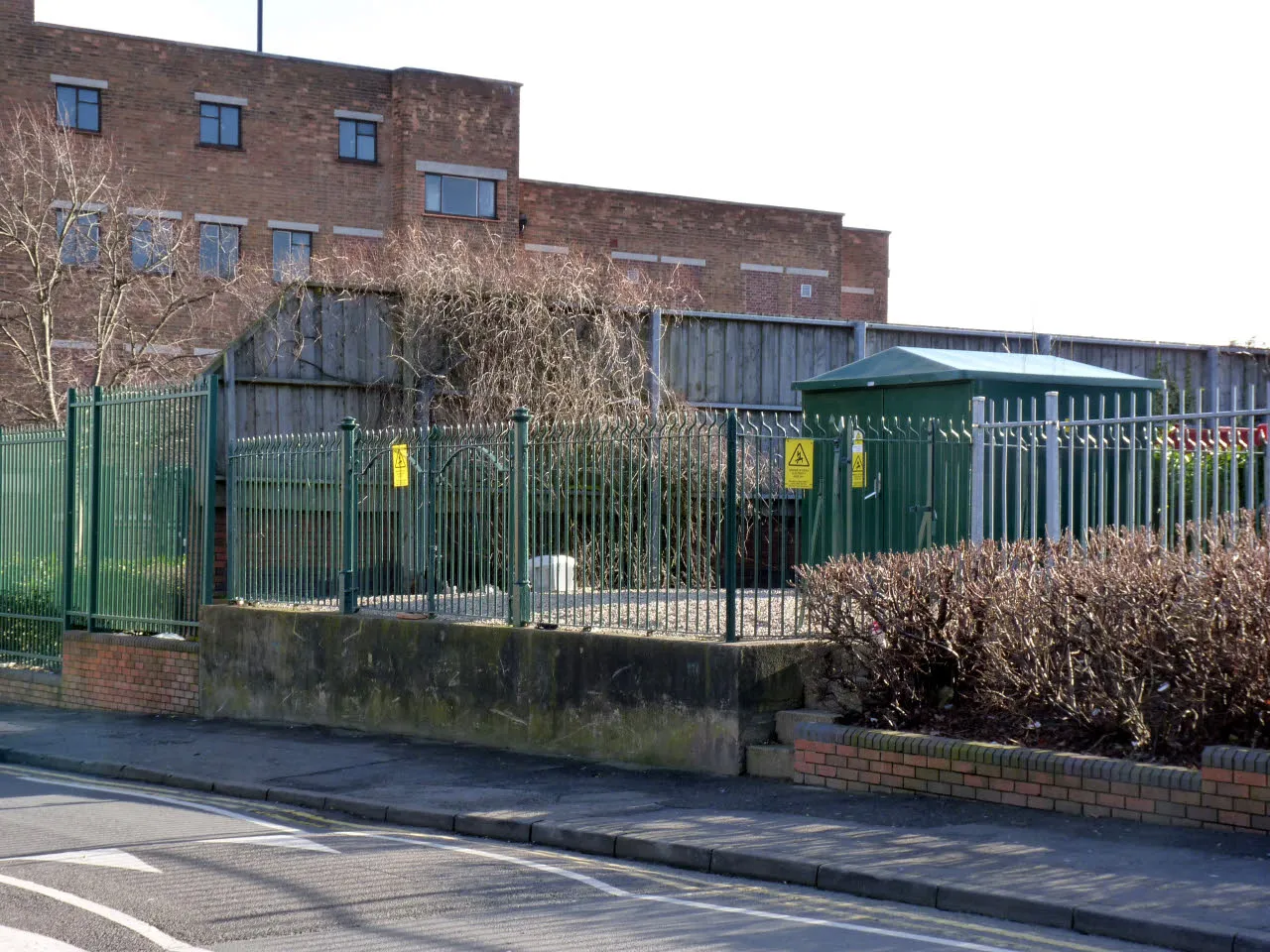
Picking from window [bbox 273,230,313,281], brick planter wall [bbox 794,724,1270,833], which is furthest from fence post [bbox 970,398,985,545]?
window [bbox 273,230,313,281]

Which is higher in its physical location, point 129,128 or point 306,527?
point 129,128

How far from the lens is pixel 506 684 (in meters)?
12.2

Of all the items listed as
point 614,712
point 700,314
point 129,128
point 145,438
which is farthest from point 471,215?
point 614,712

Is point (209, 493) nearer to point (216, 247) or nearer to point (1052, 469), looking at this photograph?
point (1052, 469)

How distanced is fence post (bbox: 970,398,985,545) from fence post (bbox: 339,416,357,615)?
5760mm

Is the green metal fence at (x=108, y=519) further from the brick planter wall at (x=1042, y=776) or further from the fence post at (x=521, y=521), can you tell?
the brick planter wall at (x=1042, y=776)

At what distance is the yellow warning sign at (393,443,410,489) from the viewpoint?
43.8 feet

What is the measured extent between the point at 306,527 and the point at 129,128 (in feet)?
78.7

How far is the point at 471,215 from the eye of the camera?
1516 inches

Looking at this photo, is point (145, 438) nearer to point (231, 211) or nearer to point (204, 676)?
→ point (204, 676)

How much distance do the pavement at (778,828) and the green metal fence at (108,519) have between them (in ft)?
8.98

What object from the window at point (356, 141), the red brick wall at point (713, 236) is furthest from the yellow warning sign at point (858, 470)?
the window at point (356, 141)

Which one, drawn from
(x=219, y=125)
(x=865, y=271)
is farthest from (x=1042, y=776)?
(x=865, y=271)

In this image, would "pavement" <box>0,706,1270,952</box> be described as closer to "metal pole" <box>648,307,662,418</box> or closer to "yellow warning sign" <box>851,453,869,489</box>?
"yellow warning sign" <box>851,453,869,489</box>
